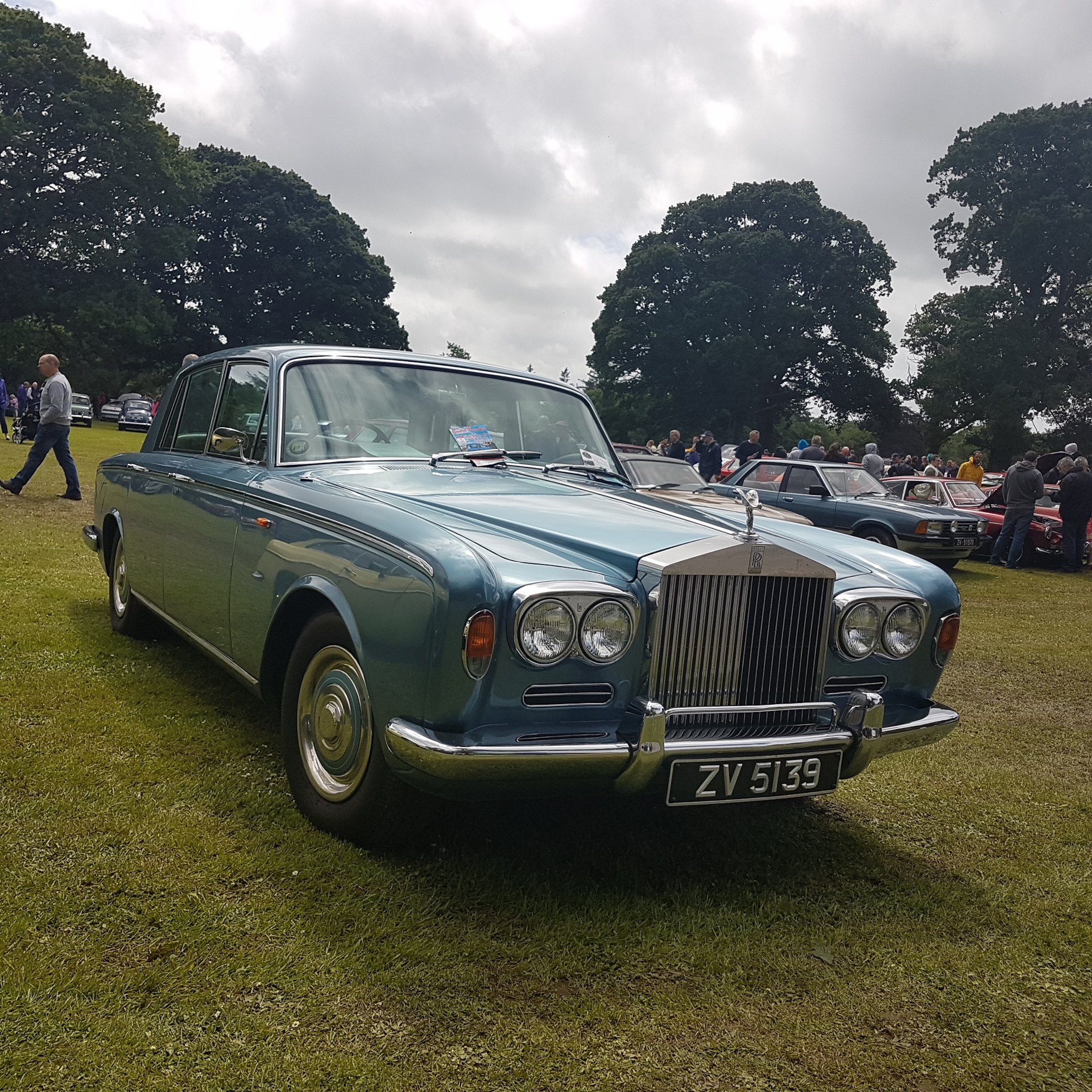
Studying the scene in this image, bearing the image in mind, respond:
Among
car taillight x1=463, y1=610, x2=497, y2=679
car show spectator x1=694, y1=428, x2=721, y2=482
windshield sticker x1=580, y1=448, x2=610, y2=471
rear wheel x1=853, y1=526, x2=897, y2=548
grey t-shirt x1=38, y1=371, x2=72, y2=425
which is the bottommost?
car taillight x1=463, y1=610, x2=497, y2=679

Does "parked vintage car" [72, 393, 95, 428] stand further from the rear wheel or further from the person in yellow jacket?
the rear wheel

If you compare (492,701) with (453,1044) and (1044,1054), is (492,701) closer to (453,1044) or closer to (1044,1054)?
(453,1044)

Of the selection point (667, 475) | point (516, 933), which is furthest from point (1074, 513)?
point (516, 933)

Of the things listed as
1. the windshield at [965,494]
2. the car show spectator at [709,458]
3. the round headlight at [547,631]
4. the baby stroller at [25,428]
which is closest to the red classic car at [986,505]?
the windshield at [965,494]

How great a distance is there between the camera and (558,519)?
351 cm

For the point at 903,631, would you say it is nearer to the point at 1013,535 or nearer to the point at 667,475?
the point at 667,475

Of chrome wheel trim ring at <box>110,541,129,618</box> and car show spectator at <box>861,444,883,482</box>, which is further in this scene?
car show spectator at <box>861,444,883,482</box>

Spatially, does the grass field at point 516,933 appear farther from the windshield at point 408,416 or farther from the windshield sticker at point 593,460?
the windshield sticker at point 593,460

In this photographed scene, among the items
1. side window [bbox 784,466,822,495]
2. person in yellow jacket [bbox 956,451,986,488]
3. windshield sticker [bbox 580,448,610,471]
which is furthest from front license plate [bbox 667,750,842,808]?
person in yellow jacket [bbox 956,451,986,488]

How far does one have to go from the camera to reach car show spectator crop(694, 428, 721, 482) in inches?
807

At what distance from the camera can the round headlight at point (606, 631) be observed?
2.90 m

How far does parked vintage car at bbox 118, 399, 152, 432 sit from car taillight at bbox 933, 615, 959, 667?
126 feet

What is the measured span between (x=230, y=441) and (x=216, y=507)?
0.32 meters

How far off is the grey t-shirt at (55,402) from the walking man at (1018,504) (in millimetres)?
13188
